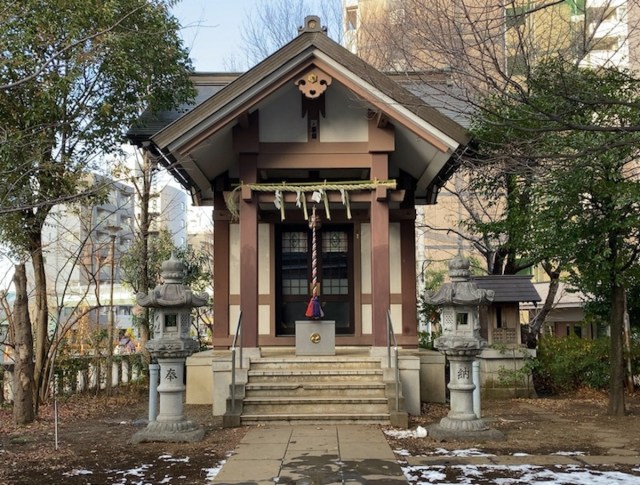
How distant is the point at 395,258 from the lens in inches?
522

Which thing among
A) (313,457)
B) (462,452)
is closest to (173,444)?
(313,457)

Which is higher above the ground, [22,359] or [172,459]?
[22,359]

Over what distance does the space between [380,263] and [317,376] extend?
7.26 ft

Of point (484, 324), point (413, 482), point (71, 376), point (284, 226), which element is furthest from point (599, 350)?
point (71, 376)

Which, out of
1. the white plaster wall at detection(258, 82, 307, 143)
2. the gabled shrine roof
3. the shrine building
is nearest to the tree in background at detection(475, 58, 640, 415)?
the gabled shrine roof

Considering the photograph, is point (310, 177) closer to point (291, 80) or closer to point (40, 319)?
point (291, 80)

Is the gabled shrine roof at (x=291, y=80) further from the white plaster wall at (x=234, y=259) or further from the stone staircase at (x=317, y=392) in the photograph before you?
the stone staircase at (x=317, y=392)

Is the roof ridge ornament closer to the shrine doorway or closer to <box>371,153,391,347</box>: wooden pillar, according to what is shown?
<box>371,153,391,347</box>: wooden pillar

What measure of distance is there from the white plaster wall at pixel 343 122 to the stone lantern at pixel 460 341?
374 cm

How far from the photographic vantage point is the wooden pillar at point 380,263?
10680mm

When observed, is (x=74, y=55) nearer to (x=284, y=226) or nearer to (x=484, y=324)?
(x=284, y=226)

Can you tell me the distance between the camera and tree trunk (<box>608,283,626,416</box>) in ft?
32.6

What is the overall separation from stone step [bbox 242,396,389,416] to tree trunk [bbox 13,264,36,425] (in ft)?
11.4

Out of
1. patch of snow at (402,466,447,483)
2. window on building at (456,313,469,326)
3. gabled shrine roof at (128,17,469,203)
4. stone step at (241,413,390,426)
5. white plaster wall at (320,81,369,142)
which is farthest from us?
white plaster wall at (320,81,369,142)
